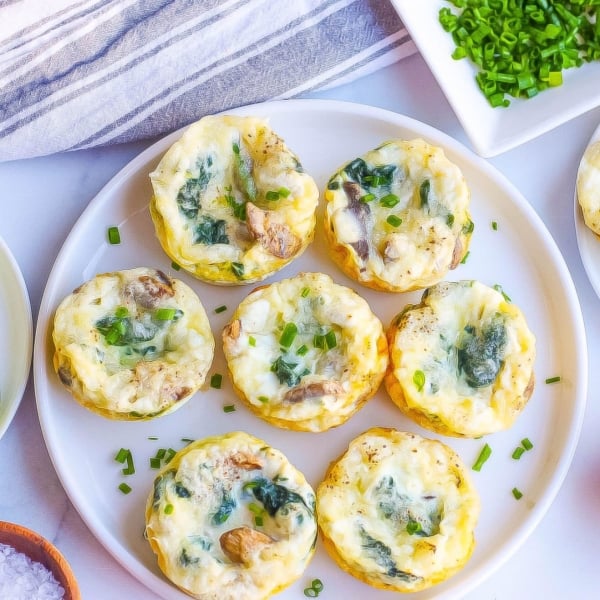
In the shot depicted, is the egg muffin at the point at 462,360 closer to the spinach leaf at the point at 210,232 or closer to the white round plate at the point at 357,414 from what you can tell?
the white round plate at the point at 357,414

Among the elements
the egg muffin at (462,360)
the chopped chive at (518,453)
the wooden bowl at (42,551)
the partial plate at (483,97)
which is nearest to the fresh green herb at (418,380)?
the egg muffin at (462,360)

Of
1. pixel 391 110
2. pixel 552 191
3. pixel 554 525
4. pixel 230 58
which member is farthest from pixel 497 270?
pixel 230 58

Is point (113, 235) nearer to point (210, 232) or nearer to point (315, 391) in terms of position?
point (210, 232)

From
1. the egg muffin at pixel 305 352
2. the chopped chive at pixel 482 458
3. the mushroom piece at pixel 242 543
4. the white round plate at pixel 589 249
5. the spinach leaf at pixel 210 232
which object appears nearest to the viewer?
the mushroom piece at pixel 242 543

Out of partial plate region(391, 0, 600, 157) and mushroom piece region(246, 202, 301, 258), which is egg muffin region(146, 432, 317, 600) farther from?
partial plate region(391, 0, 600, 157)

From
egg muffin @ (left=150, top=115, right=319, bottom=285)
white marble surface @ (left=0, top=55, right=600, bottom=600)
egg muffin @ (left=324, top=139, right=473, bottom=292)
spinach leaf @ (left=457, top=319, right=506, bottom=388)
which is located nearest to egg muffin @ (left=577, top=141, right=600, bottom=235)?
white marble surface @ (left=0, top=55, right=600, bottom=600)

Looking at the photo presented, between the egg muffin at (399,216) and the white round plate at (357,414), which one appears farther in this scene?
the white round plate at (357,414)

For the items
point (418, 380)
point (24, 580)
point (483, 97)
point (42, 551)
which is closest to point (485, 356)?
point (418, 380)
